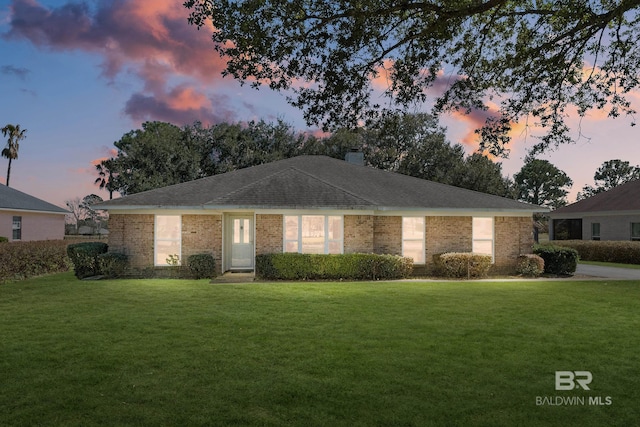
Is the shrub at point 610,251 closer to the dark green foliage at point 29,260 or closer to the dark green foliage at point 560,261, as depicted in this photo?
the dark green foliage at point 560,261

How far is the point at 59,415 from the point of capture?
4797 millimetres

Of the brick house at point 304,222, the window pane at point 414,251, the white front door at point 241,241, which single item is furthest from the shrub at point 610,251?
the white front door at point 241,241

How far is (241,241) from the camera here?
20.0 m

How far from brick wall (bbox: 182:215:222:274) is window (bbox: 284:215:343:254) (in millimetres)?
3093

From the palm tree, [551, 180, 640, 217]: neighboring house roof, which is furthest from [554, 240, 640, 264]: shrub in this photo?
the palm tree

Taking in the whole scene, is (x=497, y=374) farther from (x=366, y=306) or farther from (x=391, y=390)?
(x=366, y=306)

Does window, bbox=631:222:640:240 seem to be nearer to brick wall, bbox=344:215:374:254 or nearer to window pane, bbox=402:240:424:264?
window pane, bbox=402:240:424:264

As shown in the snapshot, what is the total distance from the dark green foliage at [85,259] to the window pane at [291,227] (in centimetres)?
765

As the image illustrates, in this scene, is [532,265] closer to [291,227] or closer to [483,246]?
[483,246]

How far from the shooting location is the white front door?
1983 centimetres

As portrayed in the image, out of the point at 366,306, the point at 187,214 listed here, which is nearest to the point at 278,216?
the point at 187,214

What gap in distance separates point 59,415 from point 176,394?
123 cm

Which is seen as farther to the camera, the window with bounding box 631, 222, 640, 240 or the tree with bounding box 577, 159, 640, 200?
the tree with bounding box 577, 159, 640, 200

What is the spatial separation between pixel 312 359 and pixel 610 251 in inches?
1066
